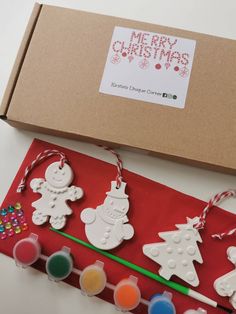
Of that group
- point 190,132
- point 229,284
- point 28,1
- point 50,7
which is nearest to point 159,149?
point 190,132

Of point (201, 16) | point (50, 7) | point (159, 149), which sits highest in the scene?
point (201, 16)

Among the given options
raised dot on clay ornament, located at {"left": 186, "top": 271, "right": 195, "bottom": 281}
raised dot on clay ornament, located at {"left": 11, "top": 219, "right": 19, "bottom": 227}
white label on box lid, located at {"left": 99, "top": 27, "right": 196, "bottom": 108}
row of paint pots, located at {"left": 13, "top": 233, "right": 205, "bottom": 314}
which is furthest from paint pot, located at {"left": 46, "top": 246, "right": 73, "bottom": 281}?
white label on box lid, located at {"left": 99, "top": 27, "right": 196, "bottom": 108}

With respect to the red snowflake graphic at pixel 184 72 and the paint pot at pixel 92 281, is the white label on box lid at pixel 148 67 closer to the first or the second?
the red snowflake graphic at pixel 184 72

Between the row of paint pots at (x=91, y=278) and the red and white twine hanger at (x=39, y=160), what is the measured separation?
4.4 inches

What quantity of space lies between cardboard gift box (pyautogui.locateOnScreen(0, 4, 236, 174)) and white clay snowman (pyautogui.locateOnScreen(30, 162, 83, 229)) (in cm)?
8

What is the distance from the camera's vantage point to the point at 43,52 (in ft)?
2.22

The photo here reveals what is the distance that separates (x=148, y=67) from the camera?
0.67m

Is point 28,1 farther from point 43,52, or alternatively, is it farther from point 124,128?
point 124,128

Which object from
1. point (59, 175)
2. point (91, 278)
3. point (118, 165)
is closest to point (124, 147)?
point (118, 165)

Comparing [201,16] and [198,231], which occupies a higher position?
Answer: [201,16]

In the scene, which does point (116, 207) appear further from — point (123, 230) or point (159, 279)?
point (159, 279)

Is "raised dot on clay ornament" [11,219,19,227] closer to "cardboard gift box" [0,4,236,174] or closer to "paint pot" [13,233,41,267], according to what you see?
"paint pot" [13,233,41,267]

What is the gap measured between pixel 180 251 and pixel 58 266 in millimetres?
228

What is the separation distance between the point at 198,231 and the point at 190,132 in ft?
0.63
